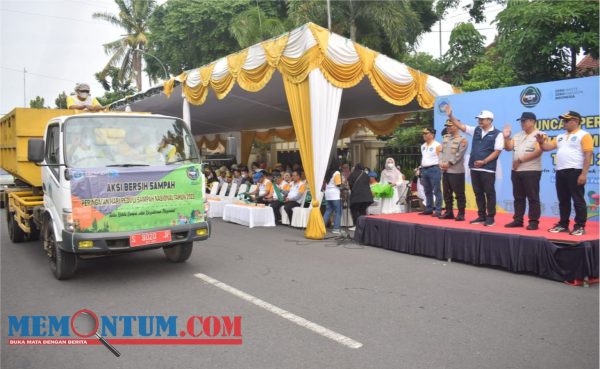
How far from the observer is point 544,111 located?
8320 millimetres

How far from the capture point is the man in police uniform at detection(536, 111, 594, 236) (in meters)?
6.02

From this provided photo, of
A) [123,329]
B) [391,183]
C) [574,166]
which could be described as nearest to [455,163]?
[574,166]

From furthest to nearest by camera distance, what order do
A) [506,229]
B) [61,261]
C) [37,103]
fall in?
[37,103]
[506,229]
[61,261]

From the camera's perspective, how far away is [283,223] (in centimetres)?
1136

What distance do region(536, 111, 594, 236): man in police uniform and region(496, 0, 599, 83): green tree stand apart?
7.09m

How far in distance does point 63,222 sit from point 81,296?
35.5 inches

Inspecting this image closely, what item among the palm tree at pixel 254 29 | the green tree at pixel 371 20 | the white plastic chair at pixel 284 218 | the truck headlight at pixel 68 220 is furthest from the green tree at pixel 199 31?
the truck headlight at pixel 68 220

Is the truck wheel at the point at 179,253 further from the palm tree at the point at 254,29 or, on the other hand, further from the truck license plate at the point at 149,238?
the palm tree at the point at 254,29

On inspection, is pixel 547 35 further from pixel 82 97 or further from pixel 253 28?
pixel 253 28

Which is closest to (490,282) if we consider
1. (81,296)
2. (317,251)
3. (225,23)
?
(317,251)

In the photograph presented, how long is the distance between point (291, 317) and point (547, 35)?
456 inches

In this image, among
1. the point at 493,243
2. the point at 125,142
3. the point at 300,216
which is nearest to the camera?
the point at 125,142

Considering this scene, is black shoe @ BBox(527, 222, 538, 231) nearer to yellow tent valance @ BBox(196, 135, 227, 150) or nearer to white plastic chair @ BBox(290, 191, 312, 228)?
white plastic chair @ BBox(290, 191, 312, 228)

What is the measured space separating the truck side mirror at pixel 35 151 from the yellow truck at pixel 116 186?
0.04ft
